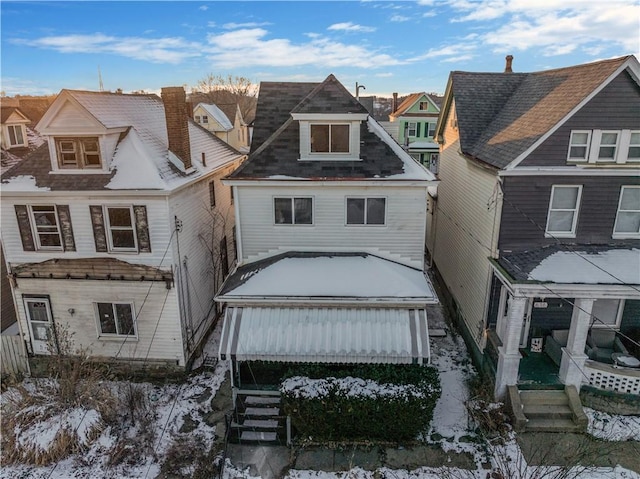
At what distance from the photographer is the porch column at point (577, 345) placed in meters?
13.7

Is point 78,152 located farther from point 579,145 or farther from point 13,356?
point 579,145

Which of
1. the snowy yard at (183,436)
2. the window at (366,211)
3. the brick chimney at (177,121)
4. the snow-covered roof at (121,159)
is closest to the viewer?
the snowy yard at (183,436)

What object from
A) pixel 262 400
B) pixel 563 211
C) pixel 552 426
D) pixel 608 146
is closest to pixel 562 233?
pixel 563 211

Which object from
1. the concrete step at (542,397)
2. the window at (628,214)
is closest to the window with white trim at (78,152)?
the concrete step at (542,397)

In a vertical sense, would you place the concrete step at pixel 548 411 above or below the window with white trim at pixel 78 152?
below

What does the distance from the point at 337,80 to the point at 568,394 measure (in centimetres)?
1363

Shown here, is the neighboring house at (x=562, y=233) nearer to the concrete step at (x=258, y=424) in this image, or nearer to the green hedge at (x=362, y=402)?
the green hedge at (x=362, y=402)

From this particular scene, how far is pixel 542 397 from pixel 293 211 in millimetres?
10651

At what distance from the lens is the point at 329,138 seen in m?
16.4

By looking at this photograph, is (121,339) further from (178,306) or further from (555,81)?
(555,81)

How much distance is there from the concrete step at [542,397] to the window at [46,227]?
17.0 metres

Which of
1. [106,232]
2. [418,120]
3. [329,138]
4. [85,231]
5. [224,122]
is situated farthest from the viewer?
[418,120]

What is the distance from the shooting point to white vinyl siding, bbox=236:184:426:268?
634 inches

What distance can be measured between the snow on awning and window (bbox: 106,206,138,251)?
14.5 feet
